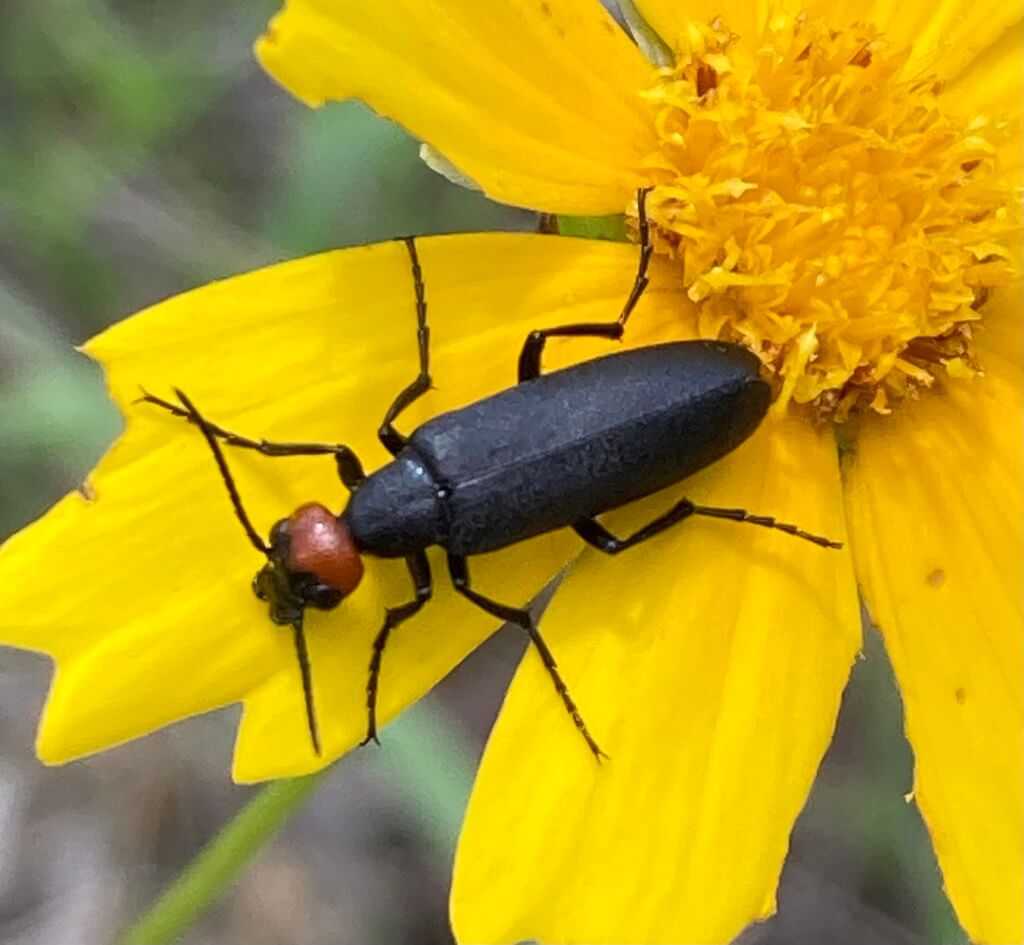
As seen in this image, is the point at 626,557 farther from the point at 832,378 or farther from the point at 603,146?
the point at 603,146

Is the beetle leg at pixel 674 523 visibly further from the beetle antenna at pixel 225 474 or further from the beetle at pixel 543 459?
the beetle antenna at pixel 225 474

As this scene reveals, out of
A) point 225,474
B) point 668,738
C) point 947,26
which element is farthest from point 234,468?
point 947,26

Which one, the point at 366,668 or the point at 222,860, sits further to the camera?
the point at 222,860

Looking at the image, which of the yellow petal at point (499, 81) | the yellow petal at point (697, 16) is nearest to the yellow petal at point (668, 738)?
the yellow petal at point (499, 81)

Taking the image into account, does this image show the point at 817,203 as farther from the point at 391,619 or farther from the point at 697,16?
the point at 391,619

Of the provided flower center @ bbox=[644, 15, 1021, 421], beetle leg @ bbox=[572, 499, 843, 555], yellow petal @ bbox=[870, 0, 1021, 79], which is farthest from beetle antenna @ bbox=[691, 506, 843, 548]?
yellow petal @ bbox=[870, 0, 1021, 79]

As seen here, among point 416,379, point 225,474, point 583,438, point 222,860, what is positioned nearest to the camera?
point 225,474

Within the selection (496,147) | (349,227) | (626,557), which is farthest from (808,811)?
(496,147)
